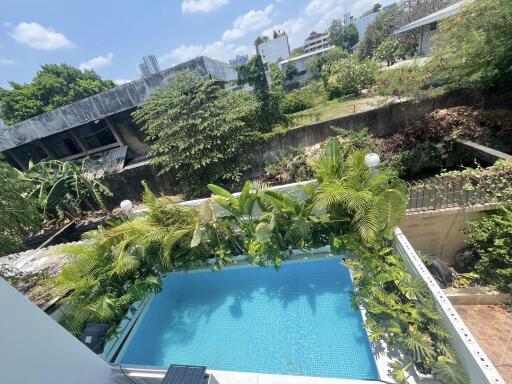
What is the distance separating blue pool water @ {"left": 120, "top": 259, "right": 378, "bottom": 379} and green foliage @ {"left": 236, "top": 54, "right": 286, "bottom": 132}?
8.06 metres

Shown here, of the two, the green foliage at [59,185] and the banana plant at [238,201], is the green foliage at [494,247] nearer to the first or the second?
the banana plant at [238,201]

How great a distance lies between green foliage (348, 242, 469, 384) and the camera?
111 inches

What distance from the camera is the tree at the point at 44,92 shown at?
22484 millimetres

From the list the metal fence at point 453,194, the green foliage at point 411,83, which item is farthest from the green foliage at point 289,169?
the green foliage at point 411,83

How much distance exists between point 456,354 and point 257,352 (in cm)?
273

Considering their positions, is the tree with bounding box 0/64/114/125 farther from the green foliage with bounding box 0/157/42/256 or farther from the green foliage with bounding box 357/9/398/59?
the green foliage with bounding box 357/9/398/59

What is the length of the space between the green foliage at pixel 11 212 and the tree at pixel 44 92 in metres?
24.1

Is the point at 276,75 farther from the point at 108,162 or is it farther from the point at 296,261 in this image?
the point at 296,261

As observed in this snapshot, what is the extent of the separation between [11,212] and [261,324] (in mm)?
7410

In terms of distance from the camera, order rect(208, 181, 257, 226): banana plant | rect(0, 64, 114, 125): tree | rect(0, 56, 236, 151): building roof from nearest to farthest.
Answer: rect(208, 181, 257, 226): banana plant → rect(0, 56, 236, 151): building roof → rect(0, 64, 114, 125): tree

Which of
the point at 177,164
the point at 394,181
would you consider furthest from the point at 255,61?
the point at 394,181

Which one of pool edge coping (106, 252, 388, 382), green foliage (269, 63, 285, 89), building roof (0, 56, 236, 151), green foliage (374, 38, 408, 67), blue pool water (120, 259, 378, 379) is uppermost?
building roof (0, 56, 236, 151)

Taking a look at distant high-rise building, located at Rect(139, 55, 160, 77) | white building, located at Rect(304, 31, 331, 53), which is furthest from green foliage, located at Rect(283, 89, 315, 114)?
white building, located at Rect(304, 31, 331, 53)

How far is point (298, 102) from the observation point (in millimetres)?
16984
